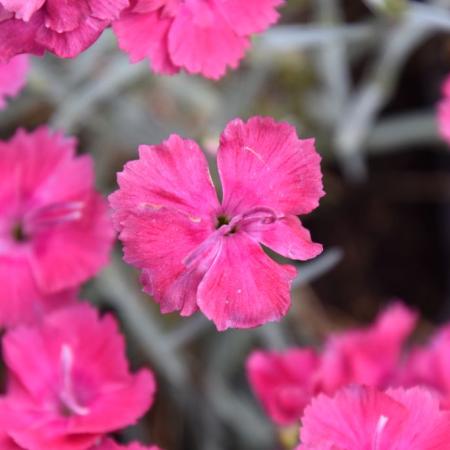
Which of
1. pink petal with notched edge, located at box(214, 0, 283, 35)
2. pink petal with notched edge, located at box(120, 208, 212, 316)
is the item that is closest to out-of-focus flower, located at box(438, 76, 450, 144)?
pink petal with notched edge, located at box(214, 0, 283, 35)

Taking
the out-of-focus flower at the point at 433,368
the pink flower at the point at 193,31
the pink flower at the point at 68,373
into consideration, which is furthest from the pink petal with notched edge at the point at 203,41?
the out-of-focus flower at the point at 433,368

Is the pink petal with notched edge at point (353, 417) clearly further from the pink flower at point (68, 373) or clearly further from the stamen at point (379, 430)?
the pink flower at point (68, 373)

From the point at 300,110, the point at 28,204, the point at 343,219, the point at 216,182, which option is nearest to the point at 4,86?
the point at 28,204

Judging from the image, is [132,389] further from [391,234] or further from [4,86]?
[391,234]

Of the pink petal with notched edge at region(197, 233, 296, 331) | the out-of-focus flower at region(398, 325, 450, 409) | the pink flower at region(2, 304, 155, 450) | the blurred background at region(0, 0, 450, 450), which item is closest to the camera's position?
the pink petal with notched edge at region(197, 233, 296, 331)

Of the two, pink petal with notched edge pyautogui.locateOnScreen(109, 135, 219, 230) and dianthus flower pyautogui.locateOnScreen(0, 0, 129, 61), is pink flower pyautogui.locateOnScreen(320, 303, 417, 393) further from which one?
dianthus flower pyautogui.locateOnScreen(0, 0, 129, 61)

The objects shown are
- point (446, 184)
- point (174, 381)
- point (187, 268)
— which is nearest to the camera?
point (187, 268)

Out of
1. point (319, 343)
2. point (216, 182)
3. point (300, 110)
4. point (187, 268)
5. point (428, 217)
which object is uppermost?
point (187, 268)
